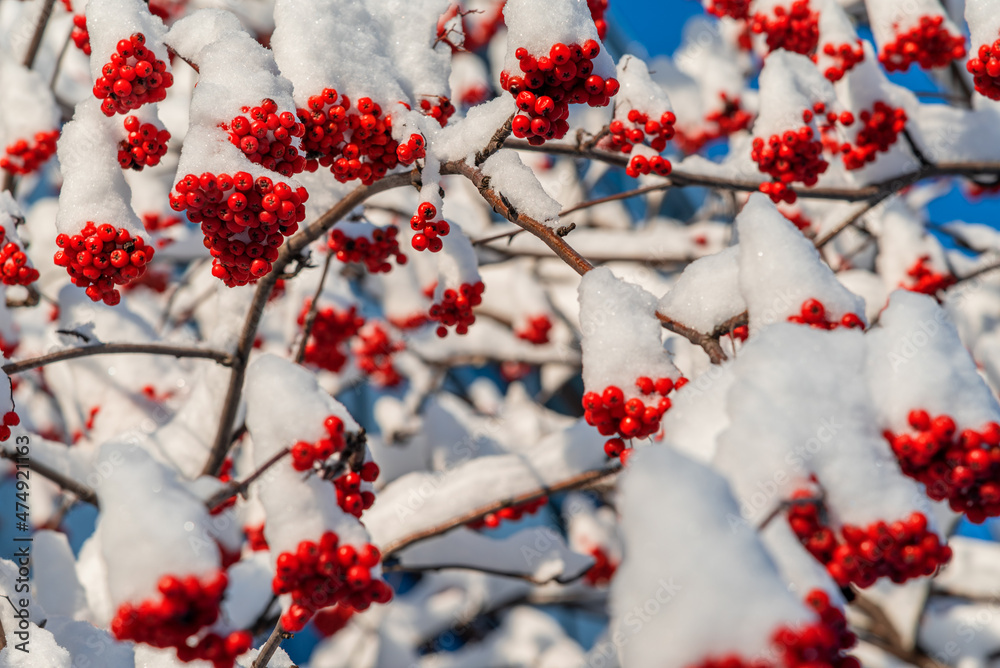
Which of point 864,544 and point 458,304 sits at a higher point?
point 458,304

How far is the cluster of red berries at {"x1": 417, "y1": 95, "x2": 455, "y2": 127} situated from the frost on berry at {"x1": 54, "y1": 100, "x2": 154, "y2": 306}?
941mm

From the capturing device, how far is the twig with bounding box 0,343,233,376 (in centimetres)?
199

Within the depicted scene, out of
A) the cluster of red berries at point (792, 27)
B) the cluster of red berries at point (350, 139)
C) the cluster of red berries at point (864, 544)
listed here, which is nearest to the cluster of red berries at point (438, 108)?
the cluster of red berries at point (350, 139)

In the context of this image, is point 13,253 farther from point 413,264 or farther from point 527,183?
point 413,264

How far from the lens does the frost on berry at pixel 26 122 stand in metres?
2.94

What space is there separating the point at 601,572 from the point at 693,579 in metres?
4.04

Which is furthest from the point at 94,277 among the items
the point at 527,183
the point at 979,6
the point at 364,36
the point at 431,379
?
the point at 431,379

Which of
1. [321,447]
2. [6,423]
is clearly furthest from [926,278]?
[6,423]

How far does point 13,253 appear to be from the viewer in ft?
7.38

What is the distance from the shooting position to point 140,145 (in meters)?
2.11

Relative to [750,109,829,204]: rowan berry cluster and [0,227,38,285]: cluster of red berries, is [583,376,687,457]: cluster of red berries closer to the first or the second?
[750,109,829,204]: rowan berry cluster

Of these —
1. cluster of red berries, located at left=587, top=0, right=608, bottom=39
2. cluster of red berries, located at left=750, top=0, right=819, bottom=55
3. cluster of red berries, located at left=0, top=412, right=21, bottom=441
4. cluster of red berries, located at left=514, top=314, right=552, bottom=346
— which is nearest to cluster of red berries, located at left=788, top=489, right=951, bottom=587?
cluster of red berries, located at left=0, top=412, right=21, bottom=441

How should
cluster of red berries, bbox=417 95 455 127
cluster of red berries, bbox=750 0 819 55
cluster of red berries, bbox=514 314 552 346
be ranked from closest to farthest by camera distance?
cluster of red berries, bbox=417 95 455 127
cluster of red berries, bbox=750 0 819 55
cluster of red berries, bbox=514 314 552 346

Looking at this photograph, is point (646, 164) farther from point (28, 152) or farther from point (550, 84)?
point (28, 152)
